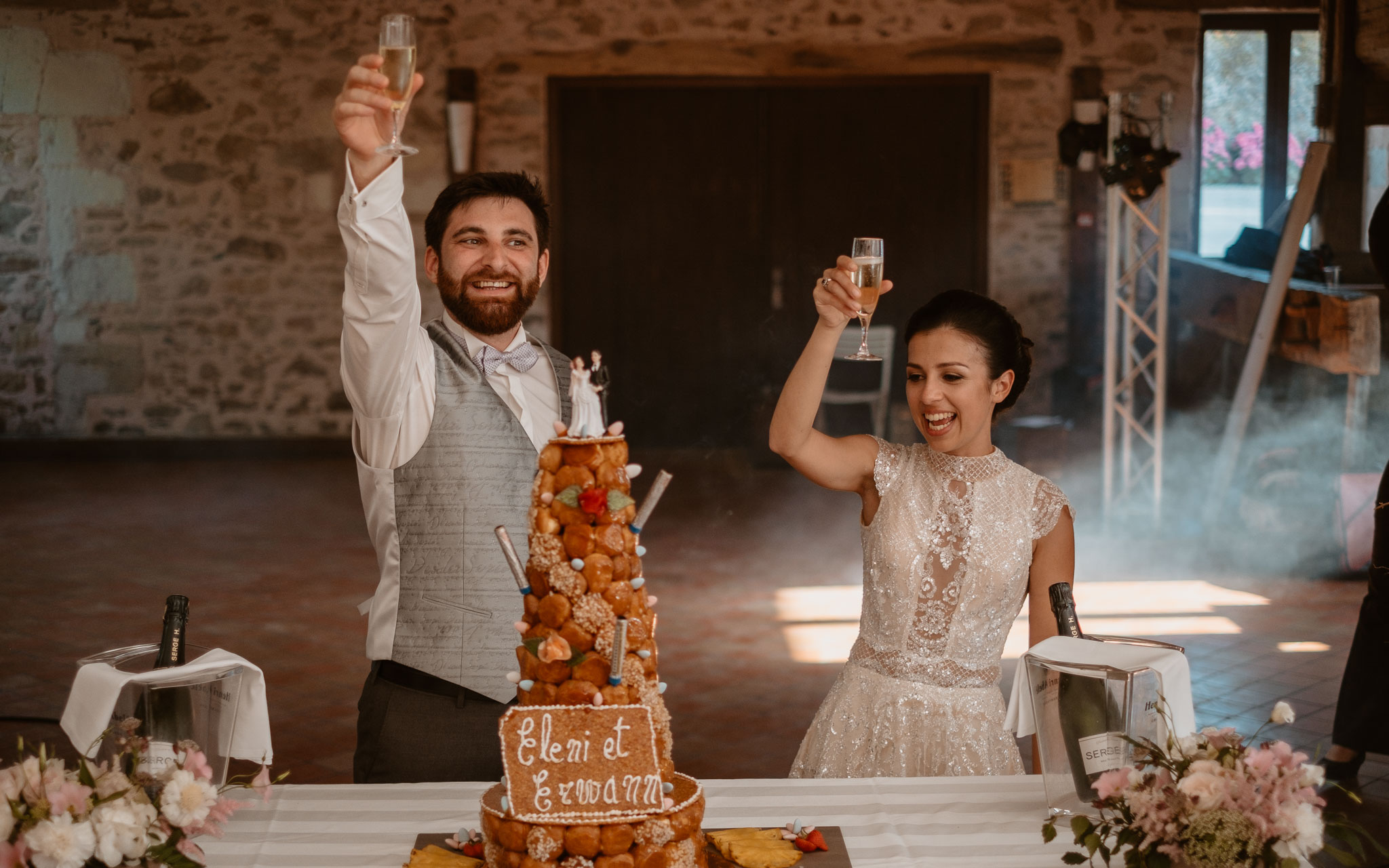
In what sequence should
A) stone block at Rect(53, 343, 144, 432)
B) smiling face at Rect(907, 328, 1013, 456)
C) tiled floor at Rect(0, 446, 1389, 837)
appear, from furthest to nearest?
stone block at Rect(53, 343, 144, 432)
tiled floor at Rect(0, 446, 1389, 837)
smiling face at Rect(907, 328, 1013, 456)

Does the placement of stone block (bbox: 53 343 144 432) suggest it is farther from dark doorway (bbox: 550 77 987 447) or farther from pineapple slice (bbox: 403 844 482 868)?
pineapple slice (bbox: 403 844 482 868)

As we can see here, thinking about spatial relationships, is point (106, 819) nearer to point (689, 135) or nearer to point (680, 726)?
point (680, 726)

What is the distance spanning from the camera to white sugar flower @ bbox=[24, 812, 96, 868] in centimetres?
120

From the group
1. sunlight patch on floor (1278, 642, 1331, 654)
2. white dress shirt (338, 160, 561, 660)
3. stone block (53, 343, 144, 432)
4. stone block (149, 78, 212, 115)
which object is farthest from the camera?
stone block (53, 343, 144, 432)

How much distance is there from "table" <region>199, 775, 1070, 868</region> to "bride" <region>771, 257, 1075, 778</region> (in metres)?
0.38

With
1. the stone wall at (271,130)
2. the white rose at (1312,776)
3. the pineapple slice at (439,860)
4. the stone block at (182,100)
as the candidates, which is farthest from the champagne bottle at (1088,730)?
the stone block at (182,100)

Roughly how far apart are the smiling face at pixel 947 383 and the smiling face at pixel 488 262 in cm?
66

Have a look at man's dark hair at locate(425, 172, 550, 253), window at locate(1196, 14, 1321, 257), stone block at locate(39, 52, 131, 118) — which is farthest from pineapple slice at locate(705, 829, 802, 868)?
window at locate(1196, 14, 1321, 257)

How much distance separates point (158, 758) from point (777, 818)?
29.3 inches

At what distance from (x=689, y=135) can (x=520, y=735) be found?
27.5ft

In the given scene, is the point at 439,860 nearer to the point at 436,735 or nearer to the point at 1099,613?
the point at 436,735

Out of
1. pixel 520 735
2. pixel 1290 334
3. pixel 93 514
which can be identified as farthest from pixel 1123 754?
pixel 93 514

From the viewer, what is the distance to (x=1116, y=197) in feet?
22.4

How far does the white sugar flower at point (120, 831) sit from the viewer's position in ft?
4.01
